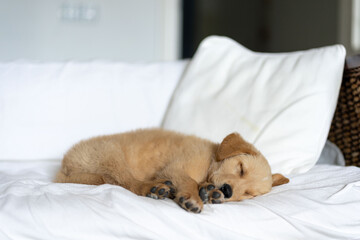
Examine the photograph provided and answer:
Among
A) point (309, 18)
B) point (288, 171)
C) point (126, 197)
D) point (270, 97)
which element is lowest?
point (288, 171)

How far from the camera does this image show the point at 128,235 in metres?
1.41

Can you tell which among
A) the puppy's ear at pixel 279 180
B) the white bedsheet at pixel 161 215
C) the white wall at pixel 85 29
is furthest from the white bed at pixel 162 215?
the white wall at pixel 85 29

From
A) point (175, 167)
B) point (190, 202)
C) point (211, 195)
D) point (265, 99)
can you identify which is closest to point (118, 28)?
point (265, 99)

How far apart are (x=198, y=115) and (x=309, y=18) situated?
14.3 feet

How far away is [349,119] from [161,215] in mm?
1461

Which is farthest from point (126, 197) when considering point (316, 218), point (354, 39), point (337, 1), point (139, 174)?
point (337, 1)

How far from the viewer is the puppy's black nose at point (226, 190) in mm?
1711

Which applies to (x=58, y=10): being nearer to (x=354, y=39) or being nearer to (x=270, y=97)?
(x=270, y=97)

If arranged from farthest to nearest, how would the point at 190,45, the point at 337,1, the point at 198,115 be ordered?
1. the point at 190,45
2. the point at 337,1
3. the point at 198,115

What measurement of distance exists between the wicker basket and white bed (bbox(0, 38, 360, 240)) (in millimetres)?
69

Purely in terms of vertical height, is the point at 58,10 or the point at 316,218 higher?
the point at 58,10

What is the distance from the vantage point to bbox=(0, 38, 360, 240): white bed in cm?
143

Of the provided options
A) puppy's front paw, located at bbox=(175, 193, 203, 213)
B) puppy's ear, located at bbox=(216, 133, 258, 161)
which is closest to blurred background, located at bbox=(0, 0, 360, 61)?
puppy's ear, located at bbox=(216, 133, 258, 161)

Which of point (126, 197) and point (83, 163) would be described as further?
point (83, 163)
